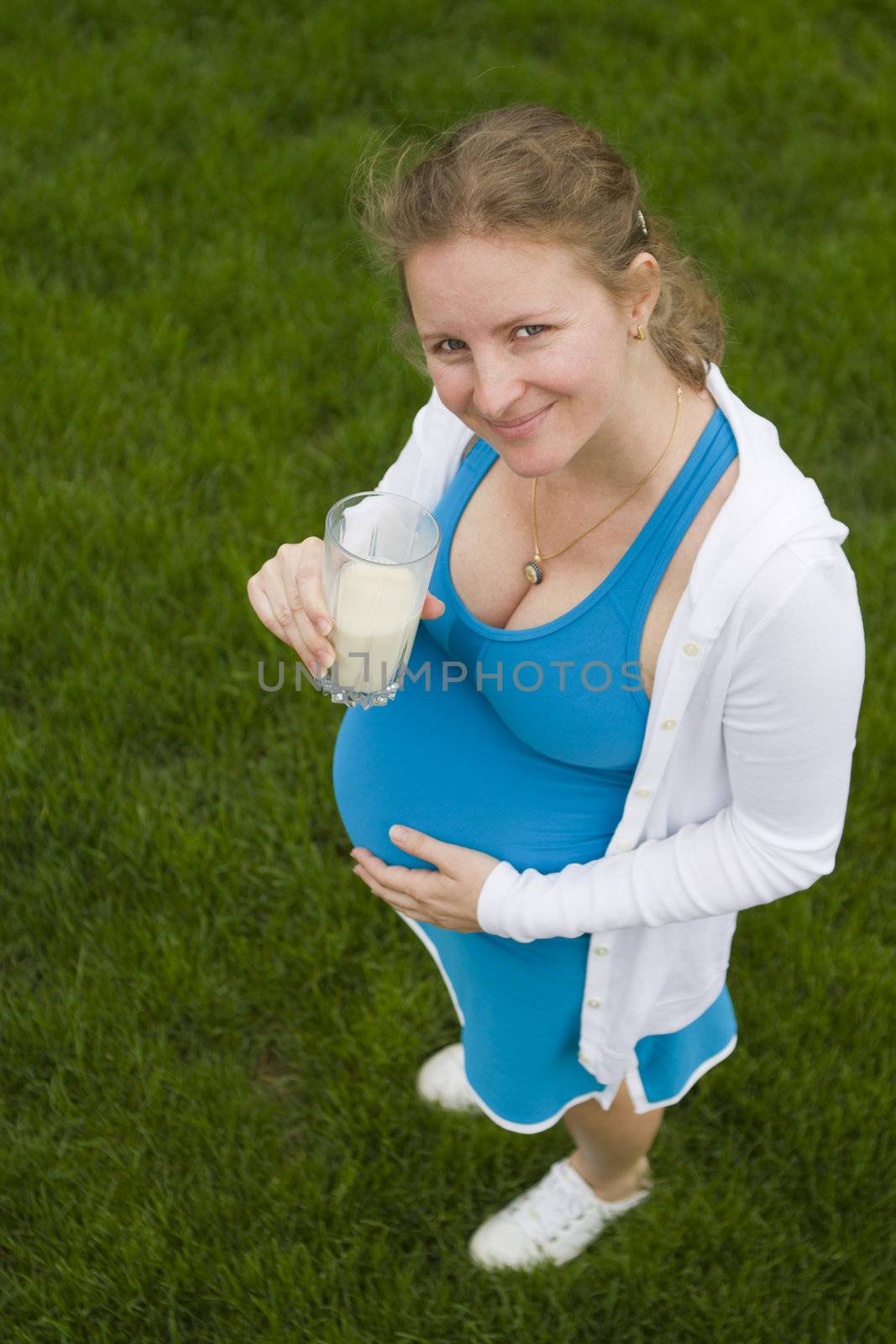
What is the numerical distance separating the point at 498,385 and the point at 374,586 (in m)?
0.37

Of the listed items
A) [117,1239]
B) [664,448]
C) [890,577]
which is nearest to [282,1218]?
[117,1239]

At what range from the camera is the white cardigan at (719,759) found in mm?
1580

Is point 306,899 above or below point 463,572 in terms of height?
below

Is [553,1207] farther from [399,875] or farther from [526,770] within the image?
[526,770]

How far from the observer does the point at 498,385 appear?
1583 millimetres

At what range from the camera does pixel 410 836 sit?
2045mm

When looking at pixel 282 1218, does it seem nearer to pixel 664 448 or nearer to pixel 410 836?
pixel 410 836

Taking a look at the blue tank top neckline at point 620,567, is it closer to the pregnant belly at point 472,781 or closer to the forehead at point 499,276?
the pregnant belly at point 472,781

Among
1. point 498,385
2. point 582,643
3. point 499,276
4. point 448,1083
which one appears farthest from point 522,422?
point 448,1083

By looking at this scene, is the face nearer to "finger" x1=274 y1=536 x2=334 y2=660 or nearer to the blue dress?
the blue dress

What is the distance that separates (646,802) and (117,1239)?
146 centimetres

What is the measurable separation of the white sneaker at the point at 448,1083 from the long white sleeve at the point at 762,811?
890 mm

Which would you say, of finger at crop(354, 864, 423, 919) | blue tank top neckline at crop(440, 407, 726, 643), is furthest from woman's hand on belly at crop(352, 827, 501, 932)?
blue tank top neckline at crop(440, 407, 726, 643)


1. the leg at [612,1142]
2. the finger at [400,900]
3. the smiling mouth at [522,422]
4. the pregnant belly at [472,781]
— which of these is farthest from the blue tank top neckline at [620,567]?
the leg at [612,1142]
